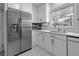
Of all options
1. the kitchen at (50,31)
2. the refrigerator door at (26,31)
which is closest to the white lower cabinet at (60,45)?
the kitchen at (50,31)

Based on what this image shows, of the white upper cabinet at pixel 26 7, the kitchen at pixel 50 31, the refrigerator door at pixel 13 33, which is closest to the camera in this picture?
the kitchen at pixel 50 31

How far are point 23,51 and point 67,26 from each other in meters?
1.86

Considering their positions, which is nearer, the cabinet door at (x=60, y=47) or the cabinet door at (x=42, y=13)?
the cabinet door at (x=60, y=47)

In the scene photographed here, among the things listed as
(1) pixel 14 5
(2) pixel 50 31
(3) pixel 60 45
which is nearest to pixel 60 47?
(3) pixel 60 45

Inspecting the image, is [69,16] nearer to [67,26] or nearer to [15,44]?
[67,26]

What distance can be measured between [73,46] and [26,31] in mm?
1854

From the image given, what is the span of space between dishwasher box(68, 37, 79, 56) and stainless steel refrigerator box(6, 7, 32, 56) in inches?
64.5

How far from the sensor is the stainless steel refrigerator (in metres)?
→ 2.30

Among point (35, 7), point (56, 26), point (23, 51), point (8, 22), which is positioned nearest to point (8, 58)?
point (8, 22)

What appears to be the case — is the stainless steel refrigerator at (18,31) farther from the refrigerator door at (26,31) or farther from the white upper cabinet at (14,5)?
the white upper cabinet at (14,5)

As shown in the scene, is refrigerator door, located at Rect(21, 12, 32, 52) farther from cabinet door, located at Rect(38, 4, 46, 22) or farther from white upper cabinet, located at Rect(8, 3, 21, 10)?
cabinet door, located at Rect(38, 4, 46, 22)

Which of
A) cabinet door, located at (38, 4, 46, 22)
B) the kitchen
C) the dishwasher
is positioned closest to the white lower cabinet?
the kitchen

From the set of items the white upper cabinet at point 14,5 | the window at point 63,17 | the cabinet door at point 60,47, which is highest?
the white upper cabinet at point 14,5

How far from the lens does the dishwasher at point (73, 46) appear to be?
1.52 metres
